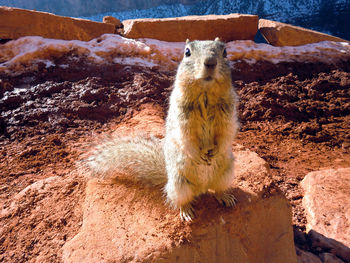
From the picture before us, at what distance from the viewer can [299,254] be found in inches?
82.4

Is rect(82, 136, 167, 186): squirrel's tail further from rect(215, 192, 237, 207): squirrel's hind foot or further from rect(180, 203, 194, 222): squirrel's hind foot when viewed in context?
rect(215, 192, 237, 207): squirrel's hind foot

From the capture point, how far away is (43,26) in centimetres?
505

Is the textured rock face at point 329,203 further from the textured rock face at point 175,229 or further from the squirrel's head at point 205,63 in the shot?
the squirrel's head at point 205,63

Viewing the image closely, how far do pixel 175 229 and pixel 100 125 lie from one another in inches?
103

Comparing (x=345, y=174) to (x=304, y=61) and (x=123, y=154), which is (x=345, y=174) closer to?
(x=123, y=154)

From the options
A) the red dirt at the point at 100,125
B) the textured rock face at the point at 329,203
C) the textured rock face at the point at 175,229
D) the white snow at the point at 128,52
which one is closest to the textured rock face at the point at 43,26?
the white snow at the point at 128,52

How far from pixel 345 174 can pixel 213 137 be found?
1.97 meters

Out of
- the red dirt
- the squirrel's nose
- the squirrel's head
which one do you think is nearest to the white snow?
the red dirt

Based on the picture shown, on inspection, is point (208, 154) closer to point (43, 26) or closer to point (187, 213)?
point (187, 213)

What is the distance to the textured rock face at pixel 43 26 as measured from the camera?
4.81 metres

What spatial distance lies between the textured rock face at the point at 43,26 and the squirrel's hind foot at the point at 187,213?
511 cm

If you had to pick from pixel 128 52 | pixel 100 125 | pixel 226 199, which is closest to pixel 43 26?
pixel 128 52

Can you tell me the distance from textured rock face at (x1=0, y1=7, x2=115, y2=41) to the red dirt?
3.58 feet

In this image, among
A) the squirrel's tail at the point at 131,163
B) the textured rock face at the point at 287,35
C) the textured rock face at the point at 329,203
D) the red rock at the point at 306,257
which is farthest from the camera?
the textured rock face at the point at 287,35
